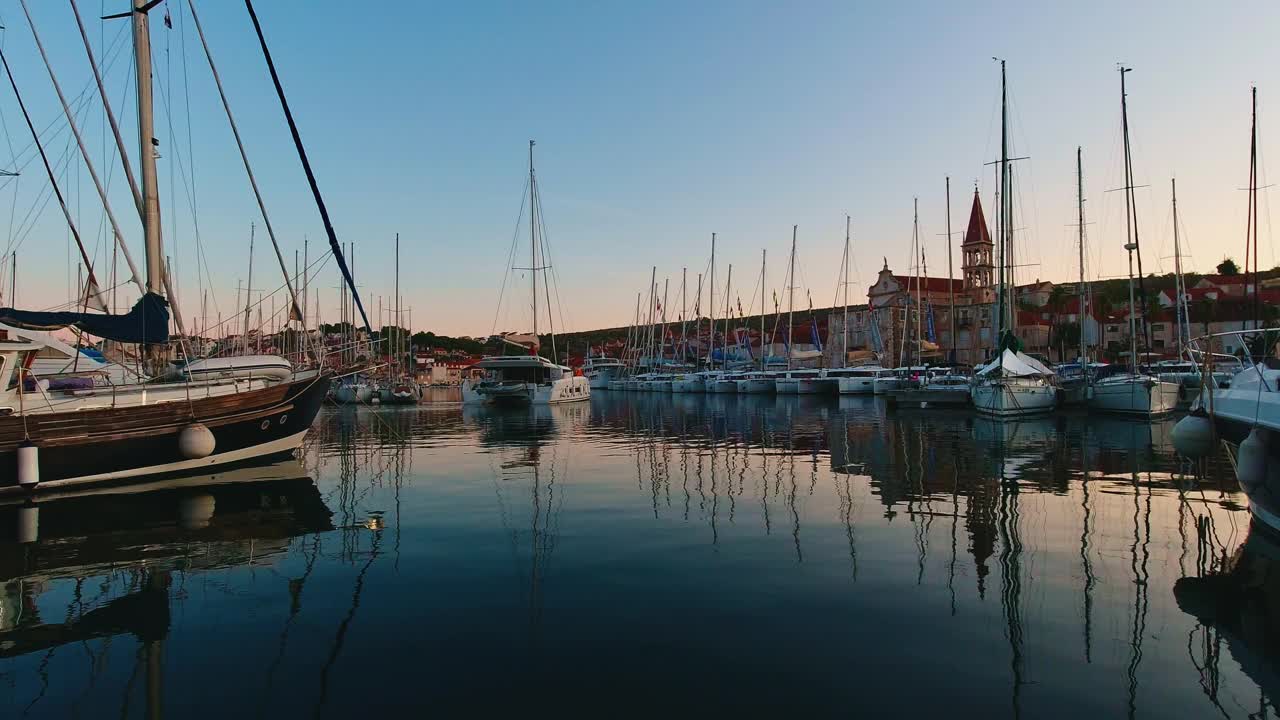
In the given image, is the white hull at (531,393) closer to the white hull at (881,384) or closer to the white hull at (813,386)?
the white hull at (813,386)

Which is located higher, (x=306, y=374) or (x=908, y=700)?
(x=306, y=374)

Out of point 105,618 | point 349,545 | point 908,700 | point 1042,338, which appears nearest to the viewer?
point 908,700

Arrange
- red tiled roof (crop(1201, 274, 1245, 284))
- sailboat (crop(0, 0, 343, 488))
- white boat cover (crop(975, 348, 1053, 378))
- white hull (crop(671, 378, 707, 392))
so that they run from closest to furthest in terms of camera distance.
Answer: sailboat (crop(0, 0, 343, 488))
white boat cover (crop(975, 348, 1053, 378))
white hull (crop(671, 378, 707, 392))
red tiled roof (crop(1201, 274, 1245, 284))

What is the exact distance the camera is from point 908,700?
5422 mm

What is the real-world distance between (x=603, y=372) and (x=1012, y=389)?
267 ft

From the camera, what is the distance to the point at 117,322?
52.9ft

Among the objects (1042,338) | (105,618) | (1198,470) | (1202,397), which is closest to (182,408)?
(105,618)

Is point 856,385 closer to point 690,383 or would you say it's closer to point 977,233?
point 690,383

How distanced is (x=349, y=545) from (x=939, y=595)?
25.0 feet

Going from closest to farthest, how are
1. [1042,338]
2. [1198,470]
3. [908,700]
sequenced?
[908,700] < [1198,470] < [1042,338]

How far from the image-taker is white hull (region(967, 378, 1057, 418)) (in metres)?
34.2

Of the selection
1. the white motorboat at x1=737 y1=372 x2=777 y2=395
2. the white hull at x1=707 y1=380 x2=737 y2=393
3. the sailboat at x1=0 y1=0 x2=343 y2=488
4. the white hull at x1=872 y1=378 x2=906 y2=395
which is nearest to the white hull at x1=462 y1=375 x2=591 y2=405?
the white motorboat at x1=737 y1=372 x2=777 y2=395

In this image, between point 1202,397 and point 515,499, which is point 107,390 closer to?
point 515,499

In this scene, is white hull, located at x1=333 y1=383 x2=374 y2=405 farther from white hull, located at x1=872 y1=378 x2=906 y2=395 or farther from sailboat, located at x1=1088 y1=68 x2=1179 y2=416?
sailboat, located at x1=1088 y1=68 x2=1179 y2=416
